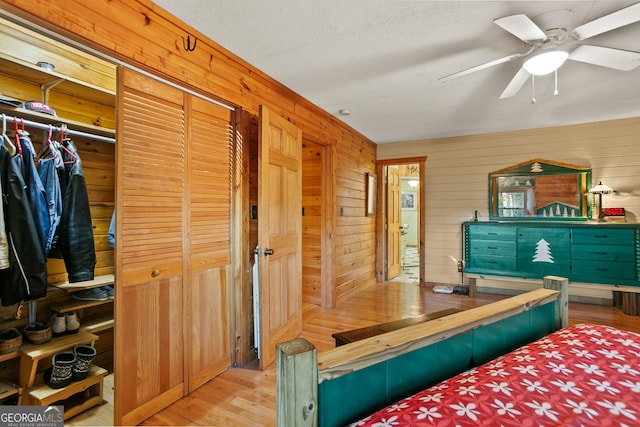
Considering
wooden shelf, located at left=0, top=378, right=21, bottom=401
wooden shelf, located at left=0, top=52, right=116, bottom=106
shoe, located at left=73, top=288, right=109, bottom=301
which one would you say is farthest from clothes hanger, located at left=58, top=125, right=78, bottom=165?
wooden shelf, located at left=0, top=378, right=21, bottom=401

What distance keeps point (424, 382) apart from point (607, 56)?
2.41 metres

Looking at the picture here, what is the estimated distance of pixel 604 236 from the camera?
3.65 metres

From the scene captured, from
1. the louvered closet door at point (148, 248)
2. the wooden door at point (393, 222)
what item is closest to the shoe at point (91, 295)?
the louvered closet door at point (148, 248)

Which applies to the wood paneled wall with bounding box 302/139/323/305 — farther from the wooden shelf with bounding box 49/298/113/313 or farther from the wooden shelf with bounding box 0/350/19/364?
the wooden shelf with bounding box 0/350/19/364

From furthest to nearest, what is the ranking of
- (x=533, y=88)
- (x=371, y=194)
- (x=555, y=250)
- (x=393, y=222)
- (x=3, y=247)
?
(x=393, y=222) < (x=371, y=194) < (x=555, y=250) < (x=533, y=88) < (x=3, y=247)

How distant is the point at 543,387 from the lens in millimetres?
879

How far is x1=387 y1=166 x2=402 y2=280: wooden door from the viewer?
217 inches

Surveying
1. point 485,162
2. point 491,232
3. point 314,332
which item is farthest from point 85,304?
point 485,162

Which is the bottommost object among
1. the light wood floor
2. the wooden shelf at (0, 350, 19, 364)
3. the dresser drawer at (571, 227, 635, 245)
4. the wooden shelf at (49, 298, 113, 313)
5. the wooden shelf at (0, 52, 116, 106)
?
the light wood floor

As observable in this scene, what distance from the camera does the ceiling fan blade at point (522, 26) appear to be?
161 cm

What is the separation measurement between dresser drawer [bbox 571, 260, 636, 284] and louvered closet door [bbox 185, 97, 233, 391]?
419 centimetres

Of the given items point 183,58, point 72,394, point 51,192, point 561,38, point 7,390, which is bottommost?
point 72,394

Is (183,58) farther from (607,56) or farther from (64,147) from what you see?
(607,56)

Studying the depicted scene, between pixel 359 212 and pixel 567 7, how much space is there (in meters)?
3.30
